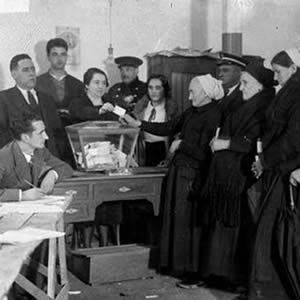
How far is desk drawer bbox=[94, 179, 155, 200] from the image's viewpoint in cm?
516

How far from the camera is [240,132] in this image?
4.68 metres

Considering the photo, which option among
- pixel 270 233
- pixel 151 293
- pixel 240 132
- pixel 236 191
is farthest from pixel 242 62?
pixel 151 293

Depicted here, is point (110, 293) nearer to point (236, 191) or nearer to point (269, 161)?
point (236, 191)

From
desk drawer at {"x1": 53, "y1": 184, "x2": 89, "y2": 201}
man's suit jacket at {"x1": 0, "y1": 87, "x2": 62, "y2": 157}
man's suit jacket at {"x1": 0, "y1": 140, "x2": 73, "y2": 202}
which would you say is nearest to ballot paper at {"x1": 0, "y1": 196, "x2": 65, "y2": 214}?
man's suit jacket at {"x1": 0, "y1": 140, "x2": 73, "y2": 202}

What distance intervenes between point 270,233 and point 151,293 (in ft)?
3.71

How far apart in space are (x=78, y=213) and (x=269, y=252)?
60.3 inches

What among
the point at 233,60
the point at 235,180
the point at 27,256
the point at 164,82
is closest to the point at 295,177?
the point at 235,180

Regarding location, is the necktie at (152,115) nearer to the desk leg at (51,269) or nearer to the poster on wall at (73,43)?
the poster on wall at (73,43)

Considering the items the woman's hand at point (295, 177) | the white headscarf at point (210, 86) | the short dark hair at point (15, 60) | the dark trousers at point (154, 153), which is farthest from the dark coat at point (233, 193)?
the short dark hair at point (15, 60)

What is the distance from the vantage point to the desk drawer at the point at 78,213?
5043 millimetres

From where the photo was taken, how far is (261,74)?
15.3ft

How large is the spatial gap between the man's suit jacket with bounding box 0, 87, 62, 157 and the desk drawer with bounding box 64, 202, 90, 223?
0.68 metres

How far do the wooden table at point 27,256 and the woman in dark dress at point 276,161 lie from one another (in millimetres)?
1318

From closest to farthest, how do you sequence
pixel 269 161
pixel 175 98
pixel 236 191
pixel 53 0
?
1. pixel 269 161
2. pixel 236 191
3. pixel 53 0
4. pixel 175 98
